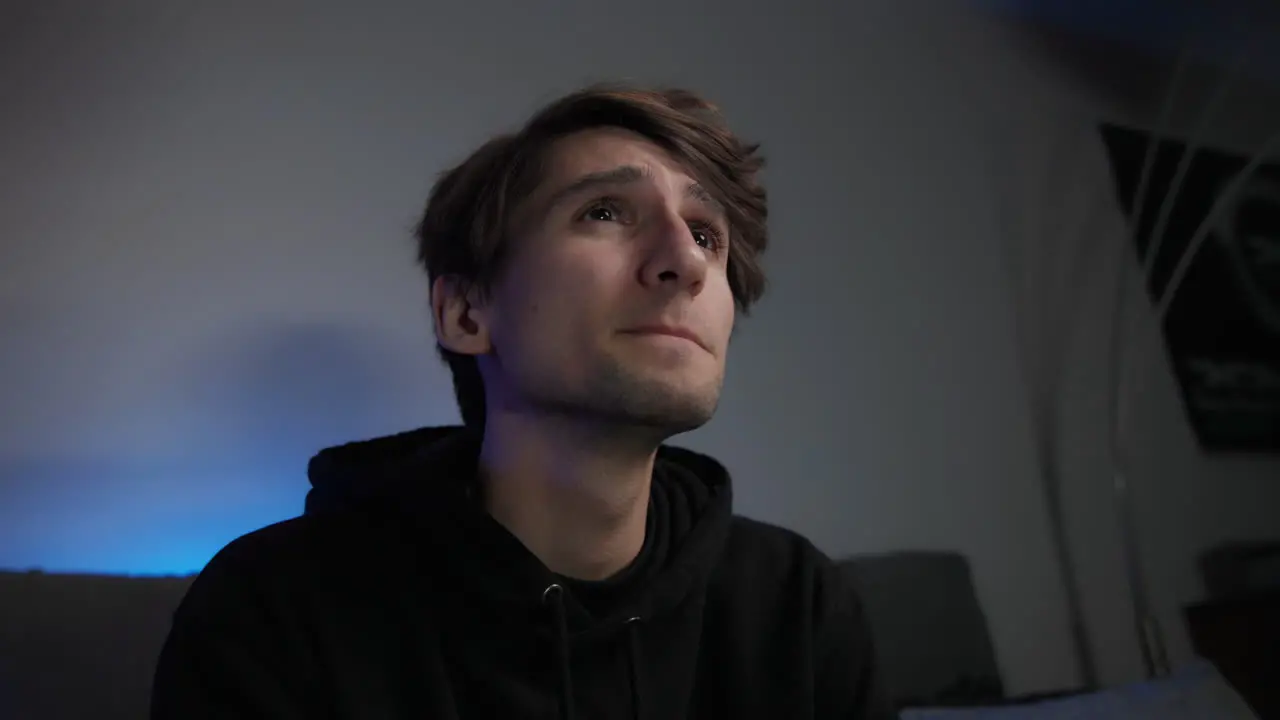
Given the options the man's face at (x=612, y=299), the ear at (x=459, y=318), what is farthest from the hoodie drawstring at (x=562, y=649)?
the ear at (x=459, y=318)

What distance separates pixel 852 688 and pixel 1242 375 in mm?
1659

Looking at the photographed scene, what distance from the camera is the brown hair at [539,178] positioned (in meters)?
0.87

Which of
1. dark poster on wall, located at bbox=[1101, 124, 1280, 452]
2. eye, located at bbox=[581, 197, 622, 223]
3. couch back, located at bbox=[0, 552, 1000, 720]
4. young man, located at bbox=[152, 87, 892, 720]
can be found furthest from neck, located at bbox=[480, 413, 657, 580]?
dark poster on wall, located at bbox=[1101, 124, 1280, 452]

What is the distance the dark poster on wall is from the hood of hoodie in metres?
1.58

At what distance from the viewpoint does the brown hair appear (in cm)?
87

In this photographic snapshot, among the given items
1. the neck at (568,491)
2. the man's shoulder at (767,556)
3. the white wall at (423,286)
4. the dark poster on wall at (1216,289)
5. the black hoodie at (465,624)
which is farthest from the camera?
the dark poster on wall at (1216,289)

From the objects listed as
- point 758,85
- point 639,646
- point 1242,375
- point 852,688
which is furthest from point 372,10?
point 1242,375

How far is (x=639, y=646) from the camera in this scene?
77 cm

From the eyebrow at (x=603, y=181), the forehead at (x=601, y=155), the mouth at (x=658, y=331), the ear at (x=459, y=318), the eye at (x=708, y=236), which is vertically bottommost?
the mouth at (x=658, y=331)

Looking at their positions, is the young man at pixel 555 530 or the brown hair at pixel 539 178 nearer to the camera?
the young man at pixel 555 530

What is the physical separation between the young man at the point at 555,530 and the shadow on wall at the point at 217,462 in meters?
0.27

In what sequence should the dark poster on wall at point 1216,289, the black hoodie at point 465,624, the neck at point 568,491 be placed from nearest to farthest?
the black hoodie at point 465,624
the neck at point 568,491
the dark poster on wall at point 1216,289

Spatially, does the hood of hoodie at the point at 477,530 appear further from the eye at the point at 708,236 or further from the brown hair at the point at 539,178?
the eye at the point at 708,236

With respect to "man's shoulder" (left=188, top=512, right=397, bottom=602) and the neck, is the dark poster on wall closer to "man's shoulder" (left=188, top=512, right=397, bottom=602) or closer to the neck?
the neck
